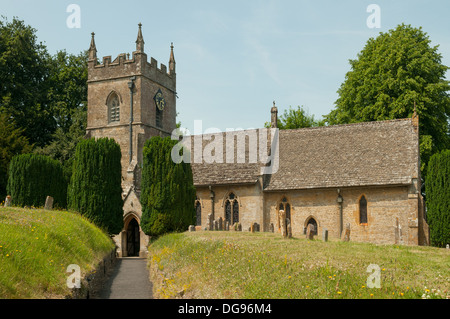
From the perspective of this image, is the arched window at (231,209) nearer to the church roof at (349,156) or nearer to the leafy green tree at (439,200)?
the church roof at (349,156)

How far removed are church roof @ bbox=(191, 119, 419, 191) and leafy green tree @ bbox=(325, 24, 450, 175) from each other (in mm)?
3671

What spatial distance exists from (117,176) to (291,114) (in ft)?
83.7

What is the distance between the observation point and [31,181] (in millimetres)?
32125

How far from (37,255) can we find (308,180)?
71.0ft

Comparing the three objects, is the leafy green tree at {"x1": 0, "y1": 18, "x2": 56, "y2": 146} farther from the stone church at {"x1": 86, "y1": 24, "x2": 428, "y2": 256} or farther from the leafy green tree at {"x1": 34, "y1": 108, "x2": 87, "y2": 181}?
the stone church at {"x1": 86, "y1": 24, "x2": 428, "y2": 256}

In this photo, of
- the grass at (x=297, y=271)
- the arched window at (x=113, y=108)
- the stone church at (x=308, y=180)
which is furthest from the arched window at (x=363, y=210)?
the arched window at (x=113, y=108)

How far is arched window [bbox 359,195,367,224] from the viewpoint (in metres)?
29.5

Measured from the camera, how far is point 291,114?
5219cm

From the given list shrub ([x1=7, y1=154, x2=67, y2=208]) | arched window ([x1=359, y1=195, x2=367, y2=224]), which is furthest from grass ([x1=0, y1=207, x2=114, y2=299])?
arched window ([x1=359, y1=195, x2=367, y2=224])

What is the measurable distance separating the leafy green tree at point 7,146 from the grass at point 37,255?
21687 mm

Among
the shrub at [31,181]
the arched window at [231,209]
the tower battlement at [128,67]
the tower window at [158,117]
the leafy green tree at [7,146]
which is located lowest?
the arched window at [231,209]

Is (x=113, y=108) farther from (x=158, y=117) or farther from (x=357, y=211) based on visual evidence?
(x=357, y=211)

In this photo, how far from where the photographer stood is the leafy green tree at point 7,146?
38.3m
